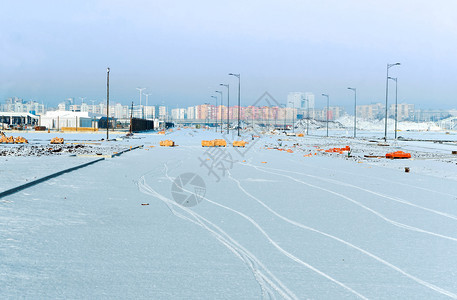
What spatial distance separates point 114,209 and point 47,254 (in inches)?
148

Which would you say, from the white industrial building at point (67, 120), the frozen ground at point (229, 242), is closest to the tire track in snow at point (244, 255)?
the frozen ground at point (229, 242)

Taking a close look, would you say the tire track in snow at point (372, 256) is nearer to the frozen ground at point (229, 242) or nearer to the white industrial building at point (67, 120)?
the frozen ground at point (229, 242)

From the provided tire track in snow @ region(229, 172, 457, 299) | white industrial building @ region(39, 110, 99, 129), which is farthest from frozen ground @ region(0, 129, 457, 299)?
white industrial building @ region(39, 110, 99, 129)

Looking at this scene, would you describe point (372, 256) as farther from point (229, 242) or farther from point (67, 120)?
point (67, 120)

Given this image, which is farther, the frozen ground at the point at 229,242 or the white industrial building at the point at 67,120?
the white industrial building at the point at 67,120

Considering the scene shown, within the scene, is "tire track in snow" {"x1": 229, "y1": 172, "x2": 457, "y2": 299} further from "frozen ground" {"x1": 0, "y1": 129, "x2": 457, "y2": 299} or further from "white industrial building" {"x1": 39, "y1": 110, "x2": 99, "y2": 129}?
"white industrial building" {"x1": 39, "y1": 110, "x2": 99, "y2": 129}

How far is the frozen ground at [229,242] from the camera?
17.8 feet

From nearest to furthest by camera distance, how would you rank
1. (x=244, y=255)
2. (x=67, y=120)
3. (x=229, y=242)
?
(x=244, y=255) → (x=229, y=242) → (x=67, y=120)

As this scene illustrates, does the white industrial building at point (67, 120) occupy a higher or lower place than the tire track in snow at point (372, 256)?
higher

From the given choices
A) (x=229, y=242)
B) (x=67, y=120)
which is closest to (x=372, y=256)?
(x=229, y=242)

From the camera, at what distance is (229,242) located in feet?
24.7

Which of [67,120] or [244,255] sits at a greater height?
[67,120]

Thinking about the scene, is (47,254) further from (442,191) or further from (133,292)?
(442,191)

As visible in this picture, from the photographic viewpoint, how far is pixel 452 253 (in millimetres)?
6938
